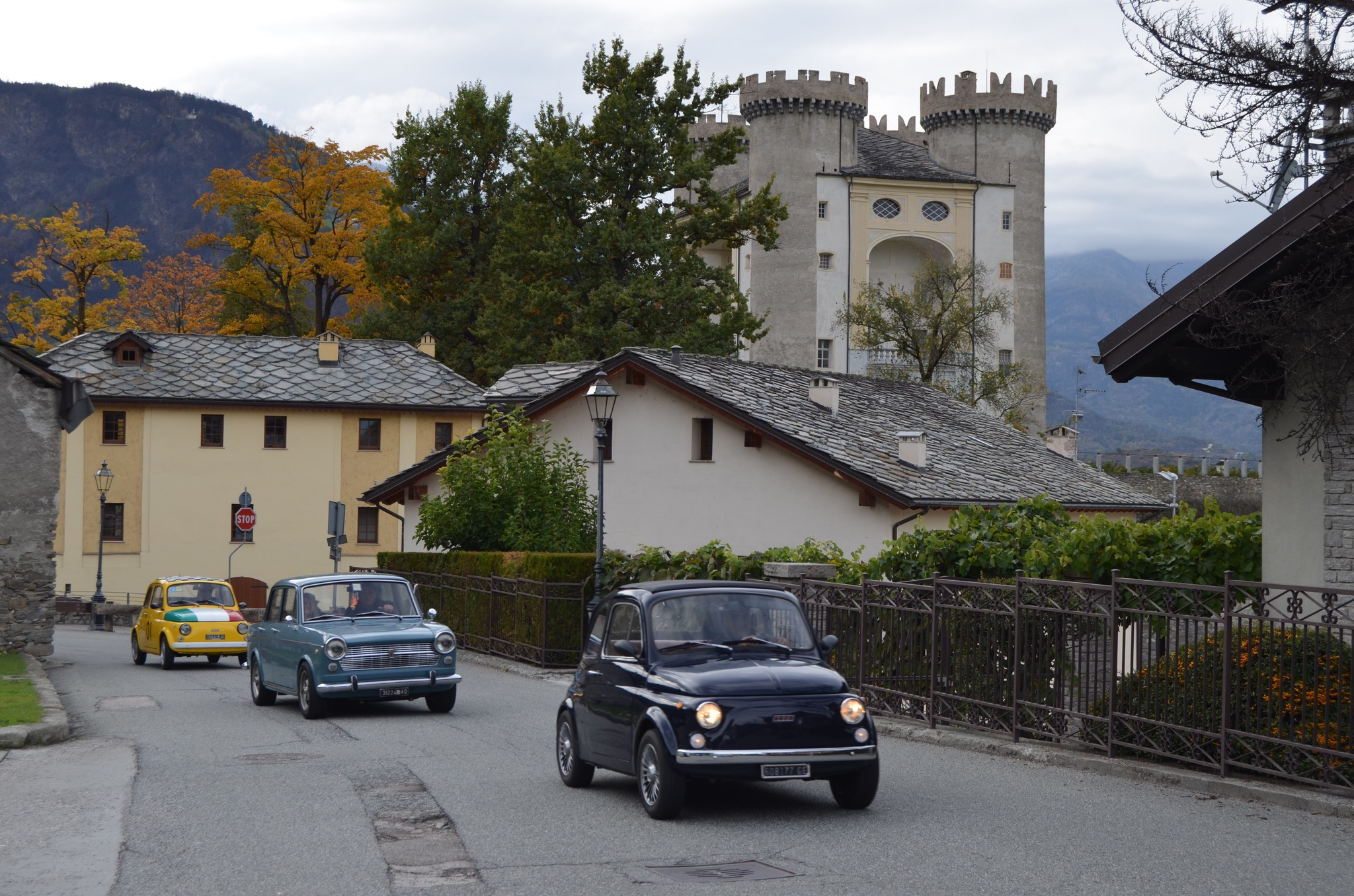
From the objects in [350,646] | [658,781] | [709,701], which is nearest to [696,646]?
[709,701]

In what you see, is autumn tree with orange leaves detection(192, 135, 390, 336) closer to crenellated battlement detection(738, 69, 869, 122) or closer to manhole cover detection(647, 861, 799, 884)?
crenellated battlement detection(738, 69, 869, 122)

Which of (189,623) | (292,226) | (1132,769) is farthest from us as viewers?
(292,226)

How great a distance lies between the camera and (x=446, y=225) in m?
59.7

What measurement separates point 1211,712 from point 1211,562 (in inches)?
142

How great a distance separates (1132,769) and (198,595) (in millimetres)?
22256

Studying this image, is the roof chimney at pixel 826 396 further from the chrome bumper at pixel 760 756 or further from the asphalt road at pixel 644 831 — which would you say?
the chrome bumper at pixel 760 756

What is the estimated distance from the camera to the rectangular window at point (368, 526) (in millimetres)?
55938

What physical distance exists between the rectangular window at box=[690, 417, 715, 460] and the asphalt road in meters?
18.3

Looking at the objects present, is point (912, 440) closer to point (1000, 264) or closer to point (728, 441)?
point (728, 441)

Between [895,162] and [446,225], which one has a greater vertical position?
[895,162]

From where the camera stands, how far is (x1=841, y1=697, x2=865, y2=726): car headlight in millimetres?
10328

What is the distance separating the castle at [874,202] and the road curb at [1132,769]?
→ 235 feet

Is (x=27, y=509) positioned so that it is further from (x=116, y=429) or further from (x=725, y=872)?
(x=116, y=429)

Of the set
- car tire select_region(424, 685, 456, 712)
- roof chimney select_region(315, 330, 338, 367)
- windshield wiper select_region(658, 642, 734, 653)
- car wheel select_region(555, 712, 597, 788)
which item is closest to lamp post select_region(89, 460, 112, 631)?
roof chimney select_region(315, 330, 338, 367)
